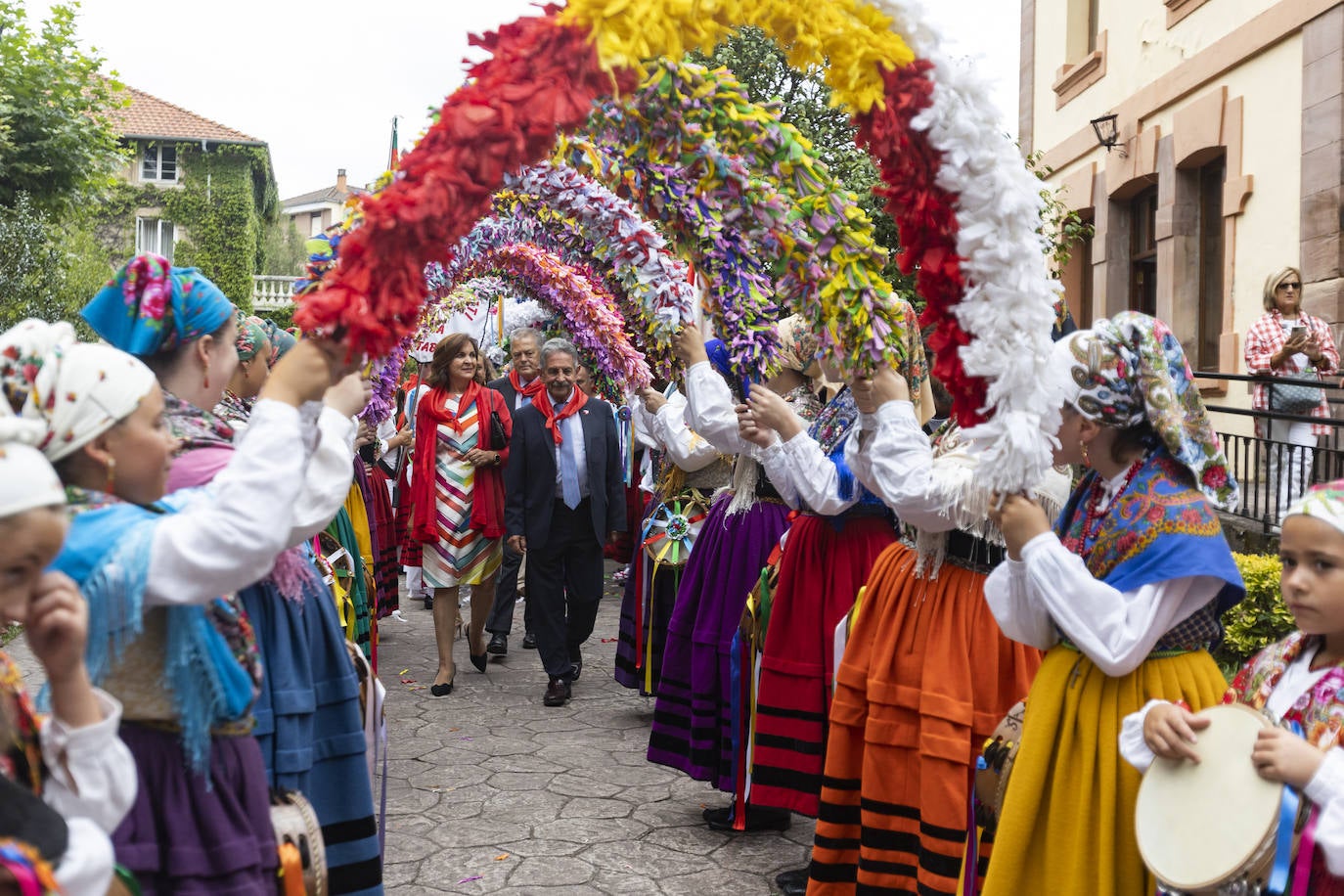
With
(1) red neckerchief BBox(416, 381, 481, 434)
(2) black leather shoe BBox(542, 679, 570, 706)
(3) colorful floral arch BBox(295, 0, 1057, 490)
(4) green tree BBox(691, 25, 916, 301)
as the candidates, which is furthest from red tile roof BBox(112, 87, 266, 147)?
(3) colorful floral arch BBox(295, 0, 1057, 490)

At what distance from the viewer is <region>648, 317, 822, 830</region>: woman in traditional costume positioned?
4.89 m

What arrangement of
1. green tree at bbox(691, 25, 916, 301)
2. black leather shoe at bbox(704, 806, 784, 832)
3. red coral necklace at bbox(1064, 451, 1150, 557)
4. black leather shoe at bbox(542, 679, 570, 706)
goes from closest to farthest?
1. red coral necklace at bbox(1064, 451, 1150, 557)
2. black leather shoe at bbox(704, 806, 784, 832)
3. black leather shoe at bbox(542, 679, 570, 706)
4. green tree at bbox(691, 25, 916, 301)

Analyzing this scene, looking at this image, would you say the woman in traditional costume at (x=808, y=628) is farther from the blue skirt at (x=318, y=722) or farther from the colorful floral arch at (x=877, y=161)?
the blue skirt at (x=318, y=722)

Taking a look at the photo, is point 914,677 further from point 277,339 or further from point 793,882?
point 277,339

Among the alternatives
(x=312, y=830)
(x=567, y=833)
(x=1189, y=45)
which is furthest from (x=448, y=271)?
(x=1189, y=45)

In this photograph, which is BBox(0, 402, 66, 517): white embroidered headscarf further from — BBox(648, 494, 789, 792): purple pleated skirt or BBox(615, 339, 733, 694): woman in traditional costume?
BBox(615, 339, 733, 694): woman in traditional costume

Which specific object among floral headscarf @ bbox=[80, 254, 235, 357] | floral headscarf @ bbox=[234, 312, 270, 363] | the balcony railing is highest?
the balcony railing

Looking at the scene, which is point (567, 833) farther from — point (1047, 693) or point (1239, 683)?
point (1239, 683)

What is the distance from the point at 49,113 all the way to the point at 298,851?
1846 cm

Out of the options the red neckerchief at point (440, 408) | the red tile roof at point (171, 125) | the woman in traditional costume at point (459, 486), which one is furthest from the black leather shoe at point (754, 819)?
the red tile roof at point (171, 125)

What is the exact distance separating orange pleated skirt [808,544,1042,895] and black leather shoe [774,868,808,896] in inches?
22.8

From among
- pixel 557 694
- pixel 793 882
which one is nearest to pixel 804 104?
pixel 557 694

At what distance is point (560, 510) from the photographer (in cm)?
748

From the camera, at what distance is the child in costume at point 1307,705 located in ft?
7.40
